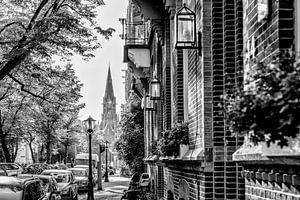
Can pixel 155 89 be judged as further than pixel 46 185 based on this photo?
No

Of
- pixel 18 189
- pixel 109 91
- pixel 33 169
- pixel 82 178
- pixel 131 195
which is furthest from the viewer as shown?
pixel 109 91

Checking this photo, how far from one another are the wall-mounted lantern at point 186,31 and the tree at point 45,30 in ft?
37.4

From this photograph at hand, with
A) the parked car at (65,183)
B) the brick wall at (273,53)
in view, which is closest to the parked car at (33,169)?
the parked car at (65,183)

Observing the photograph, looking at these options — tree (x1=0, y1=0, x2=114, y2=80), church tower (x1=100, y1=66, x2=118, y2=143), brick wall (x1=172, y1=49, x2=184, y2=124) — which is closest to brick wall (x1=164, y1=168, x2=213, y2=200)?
brick wall (x1=172, y1=49, x2=184, y2=124)

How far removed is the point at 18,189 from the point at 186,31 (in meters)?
5.92

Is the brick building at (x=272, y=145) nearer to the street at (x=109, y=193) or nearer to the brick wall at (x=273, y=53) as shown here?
the brick wall at (x=273, y=53)

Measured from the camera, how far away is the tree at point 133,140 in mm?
38969

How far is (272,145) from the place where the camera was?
451 centimetres

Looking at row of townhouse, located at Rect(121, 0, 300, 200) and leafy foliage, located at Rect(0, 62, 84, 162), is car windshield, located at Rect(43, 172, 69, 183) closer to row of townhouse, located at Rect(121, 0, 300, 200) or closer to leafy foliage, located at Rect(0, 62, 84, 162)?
leafy foliage, located at Rect(0, 62, 84, 162)

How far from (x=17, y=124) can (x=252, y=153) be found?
34.8 metres

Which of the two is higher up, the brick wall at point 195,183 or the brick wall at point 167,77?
the brick wall at point 167,77

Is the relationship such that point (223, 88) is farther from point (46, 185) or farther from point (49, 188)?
point (46, 185)

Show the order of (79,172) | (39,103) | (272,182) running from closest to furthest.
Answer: (272,182) < (39,103) < (79,172)

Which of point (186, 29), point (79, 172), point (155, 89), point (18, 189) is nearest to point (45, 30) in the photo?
point (155, 89)
